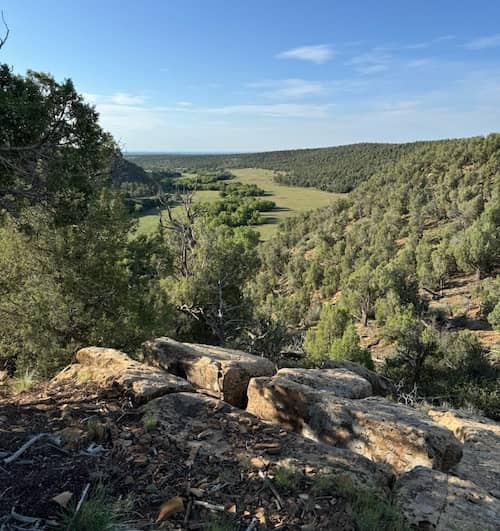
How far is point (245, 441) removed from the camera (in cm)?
488

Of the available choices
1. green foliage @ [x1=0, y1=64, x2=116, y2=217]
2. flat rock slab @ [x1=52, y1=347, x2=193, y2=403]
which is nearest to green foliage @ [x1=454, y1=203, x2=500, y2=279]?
flat rock slab @ [x1=52, y1=347, x2=193, y2=403]

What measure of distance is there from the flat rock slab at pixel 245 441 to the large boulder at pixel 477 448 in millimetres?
1947

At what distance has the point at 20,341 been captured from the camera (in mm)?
10102

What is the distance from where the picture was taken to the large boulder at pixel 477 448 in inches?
223

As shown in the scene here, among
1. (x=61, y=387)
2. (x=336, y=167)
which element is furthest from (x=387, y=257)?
(x=336, y=167)

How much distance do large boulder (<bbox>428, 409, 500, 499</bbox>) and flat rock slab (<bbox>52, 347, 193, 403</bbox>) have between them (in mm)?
4627

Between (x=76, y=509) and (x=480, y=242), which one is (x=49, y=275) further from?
(x=480, y=242)

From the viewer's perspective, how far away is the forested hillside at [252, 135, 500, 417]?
→ 24542 mm

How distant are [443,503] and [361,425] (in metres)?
1.86

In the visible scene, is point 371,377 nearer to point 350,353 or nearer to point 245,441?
point 245,441

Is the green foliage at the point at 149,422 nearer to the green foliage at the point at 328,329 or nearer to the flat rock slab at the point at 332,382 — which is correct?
the flat rock slab at the point at 332,382

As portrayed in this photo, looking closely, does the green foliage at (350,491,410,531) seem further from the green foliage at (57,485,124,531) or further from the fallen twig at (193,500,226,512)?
the green foliage at (57,485,124,531)

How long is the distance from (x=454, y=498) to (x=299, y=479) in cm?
178

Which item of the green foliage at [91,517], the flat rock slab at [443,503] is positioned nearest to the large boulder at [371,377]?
the flat rock slab at [443,503]
